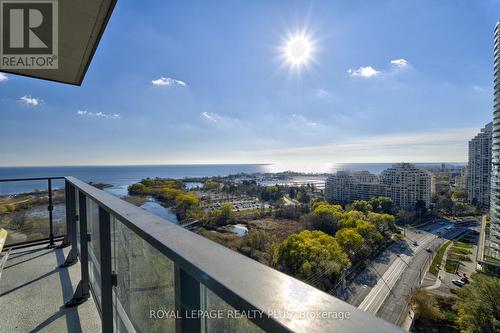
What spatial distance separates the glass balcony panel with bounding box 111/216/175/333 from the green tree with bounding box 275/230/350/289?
11.4m

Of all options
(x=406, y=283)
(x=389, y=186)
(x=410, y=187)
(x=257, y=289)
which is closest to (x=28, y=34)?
(x=257, y=289)

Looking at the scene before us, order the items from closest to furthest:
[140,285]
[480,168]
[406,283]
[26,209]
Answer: [140,285] → [26,209] → [406,283] → [480,168]

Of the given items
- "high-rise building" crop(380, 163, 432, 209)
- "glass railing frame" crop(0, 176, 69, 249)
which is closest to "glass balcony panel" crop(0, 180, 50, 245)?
"glass railing frame" crop(0, 176, 69, 249)

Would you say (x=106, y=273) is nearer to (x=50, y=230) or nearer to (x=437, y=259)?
(x=50, y=230)

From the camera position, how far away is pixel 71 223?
258cm

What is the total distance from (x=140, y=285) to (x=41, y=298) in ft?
5.03

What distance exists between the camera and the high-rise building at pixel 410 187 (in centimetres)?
2947

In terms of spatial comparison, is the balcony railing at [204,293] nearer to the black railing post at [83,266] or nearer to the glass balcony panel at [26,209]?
the black railing post at [83,266]

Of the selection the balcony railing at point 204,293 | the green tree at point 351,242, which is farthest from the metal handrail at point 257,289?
the green tree at point 351,242

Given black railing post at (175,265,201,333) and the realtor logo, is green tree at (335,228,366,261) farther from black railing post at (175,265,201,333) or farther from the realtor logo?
black railing post at (175,265,201,333)

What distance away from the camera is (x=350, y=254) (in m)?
15.5

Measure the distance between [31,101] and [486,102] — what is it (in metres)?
27.7

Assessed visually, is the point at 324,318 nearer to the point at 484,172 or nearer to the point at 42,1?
the point at 42,1

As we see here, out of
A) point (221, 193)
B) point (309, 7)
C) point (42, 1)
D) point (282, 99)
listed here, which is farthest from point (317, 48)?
point (221, 193)
